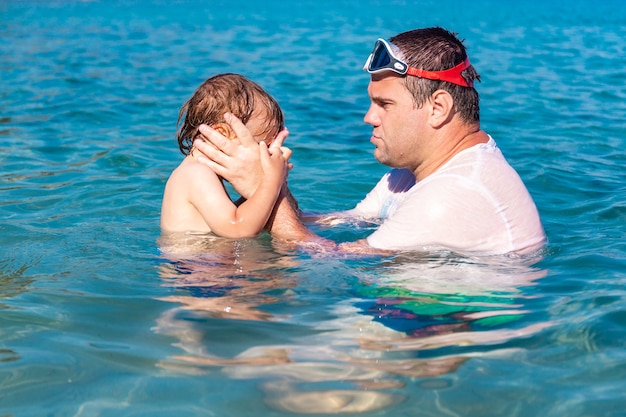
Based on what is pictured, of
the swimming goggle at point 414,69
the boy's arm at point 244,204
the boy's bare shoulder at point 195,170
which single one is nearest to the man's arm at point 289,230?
the boy's arm at point 244,204

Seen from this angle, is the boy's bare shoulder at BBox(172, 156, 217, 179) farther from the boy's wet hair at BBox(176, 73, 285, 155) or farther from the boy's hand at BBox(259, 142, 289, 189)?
the boy's hand at BBox(259, 142, 289, 189)

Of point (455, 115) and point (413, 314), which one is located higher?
point (455, 115)

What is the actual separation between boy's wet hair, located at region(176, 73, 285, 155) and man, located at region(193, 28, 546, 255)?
0.17 meters

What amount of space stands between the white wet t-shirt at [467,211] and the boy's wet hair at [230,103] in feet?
3.48

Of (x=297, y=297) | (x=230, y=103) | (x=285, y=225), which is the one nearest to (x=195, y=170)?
(x=230, y=103)

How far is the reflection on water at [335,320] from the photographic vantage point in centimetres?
344

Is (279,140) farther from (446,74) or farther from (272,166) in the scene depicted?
(446,74)

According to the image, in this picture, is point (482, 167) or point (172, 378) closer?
point (172, 378)

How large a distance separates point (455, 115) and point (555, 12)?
94.6 feet

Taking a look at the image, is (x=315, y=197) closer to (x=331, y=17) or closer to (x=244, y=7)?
(x=331, y=17)

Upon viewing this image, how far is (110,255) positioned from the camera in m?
5.26

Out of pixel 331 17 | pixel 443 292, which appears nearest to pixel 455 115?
pixel 443 292

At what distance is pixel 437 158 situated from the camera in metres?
4.77

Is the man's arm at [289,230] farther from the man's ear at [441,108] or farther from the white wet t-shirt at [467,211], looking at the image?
the man's ear at [441,108]
